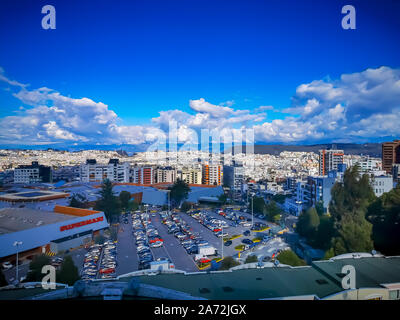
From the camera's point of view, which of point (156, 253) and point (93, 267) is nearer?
point (93, 267)

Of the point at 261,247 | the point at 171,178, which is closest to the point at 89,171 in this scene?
the point at 171,178

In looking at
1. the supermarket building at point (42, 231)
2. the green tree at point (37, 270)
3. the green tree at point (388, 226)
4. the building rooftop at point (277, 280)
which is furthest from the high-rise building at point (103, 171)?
the green tree at point (388, 226)

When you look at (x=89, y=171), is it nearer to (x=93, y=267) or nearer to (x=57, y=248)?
(x=57, y=248)

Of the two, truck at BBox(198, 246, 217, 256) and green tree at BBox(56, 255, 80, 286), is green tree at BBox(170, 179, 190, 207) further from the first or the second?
green tree at BBox(56, 255, 80, 286)

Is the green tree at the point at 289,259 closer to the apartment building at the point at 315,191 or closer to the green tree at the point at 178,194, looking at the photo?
the apartment building at the point at 315,191

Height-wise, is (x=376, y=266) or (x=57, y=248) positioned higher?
(x=376, y=266)

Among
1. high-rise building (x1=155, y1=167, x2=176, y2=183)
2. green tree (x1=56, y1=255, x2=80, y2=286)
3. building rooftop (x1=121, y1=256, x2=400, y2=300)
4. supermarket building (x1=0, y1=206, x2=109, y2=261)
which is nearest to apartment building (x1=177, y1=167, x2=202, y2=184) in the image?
high-rise building (x1=155, y1=167, x2=176, y2=183)

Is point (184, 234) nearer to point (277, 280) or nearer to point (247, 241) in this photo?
point (247, 241)
